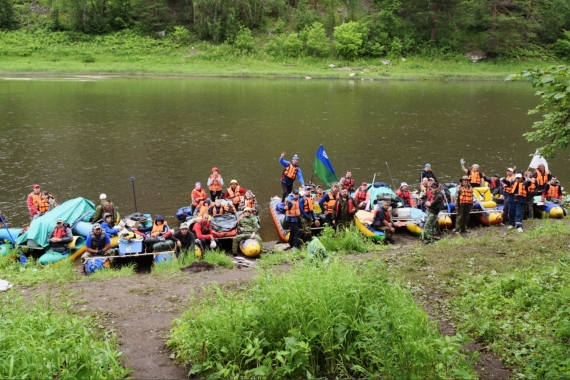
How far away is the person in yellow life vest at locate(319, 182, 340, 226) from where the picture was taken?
14.9 metres

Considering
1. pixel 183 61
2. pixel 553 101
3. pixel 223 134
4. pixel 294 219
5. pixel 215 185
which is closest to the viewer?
pixel 553 101

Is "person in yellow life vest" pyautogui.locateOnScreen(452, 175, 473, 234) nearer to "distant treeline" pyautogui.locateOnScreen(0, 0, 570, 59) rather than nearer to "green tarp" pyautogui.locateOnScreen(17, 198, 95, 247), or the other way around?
"green tarp" pyautogui.locateOnScreen(17, 198, 95, 247)

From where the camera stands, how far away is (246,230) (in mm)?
13711

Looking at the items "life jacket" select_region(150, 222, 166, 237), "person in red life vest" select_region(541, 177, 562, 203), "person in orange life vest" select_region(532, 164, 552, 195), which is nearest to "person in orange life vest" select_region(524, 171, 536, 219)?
"person in orange life vest" select_region(532, 164, 552, 195)

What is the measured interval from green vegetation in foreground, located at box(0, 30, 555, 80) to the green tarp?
37428 mm

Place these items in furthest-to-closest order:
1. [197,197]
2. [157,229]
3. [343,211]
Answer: [197,197], [343,211], [157,229]

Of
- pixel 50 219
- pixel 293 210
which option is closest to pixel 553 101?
pixel 293 210

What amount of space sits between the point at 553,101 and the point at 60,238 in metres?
11.5

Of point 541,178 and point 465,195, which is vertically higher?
point 541,178

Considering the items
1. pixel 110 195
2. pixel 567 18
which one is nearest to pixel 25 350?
pixel 110 195

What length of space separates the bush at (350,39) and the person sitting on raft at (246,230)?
4522 cm

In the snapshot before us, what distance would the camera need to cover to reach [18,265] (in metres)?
12.1

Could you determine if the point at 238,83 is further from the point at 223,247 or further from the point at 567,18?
the point at 567,18

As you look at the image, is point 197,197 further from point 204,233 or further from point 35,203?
point 35,203
